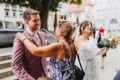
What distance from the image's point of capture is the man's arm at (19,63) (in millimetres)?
1531

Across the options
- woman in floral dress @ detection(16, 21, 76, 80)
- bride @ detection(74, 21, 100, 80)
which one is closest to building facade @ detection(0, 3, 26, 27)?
bride @ detection(74, 21, 100, 80)

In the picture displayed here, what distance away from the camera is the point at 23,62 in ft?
5.27

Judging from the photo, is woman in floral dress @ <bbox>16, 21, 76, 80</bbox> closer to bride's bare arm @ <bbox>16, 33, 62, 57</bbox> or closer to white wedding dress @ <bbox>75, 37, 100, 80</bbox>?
bride's bare arm @ <bbox>16, 33, 62, 57</bbox>

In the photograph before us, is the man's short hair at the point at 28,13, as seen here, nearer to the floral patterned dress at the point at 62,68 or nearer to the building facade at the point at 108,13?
the floral patterned dress at the point at 62,68

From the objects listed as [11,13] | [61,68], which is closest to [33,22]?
[61,68]

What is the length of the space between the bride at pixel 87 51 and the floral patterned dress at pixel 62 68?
1.56 meters

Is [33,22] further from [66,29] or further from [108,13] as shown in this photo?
[108,13]

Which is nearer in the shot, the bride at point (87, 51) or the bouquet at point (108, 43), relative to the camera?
the bride at point (87, 51)

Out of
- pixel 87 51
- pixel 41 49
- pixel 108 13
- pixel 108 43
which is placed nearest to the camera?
pixel 41 49

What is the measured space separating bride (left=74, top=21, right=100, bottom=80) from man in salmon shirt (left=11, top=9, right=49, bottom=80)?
1.61 meters

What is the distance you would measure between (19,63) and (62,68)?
509 millimetres

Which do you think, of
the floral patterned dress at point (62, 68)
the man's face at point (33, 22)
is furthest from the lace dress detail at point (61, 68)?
the man's face at point (33, 22)

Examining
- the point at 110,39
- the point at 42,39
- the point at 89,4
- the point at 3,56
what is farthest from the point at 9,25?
the point at 89,4

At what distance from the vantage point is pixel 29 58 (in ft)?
5.37
